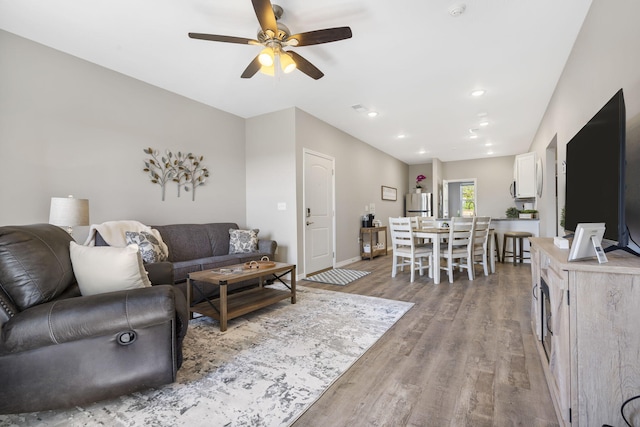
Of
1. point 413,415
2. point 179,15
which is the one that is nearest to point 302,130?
point 179,15

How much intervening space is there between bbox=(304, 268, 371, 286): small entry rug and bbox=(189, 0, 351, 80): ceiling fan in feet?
9.36

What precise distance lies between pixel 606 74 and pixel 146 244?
406cm

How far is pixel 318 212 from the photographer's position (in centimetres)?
504

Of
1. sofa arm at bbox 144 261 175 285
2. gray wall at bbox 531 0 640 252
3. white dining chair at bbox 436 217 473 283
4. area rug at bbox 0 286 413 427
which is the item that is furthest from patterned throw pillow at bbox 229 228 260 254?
gray wall at bbox 531 0 640 252

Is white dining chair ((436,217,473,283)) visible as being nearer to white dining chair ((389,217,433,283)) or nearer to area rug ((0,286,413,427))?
white dining chair ((389,217,433,283))

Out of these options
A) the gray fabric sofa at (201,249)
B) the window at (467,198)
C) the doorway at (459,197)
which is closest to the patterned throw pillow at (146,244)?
the gray fabric sofa at (201,249)

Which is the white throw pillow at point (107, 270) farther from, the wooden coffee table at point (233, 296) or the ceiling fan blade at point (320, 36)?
the ceiling fan blade at point (320, 36)

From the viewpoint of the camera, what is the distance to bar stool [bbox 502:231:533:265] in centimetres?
524

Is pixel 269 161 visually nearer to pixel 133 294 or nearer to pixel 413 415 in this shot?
pixel 133 294

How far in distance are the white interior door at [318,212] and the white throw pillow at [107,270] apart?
10.1 ft

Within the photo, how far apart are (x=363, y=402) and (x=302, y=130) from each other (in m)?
3.89

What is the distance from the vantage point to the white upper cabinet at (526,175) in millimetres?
5098

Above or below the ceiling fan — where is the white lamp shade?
below

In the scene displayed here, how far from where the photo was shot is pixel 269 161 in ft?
15.6
